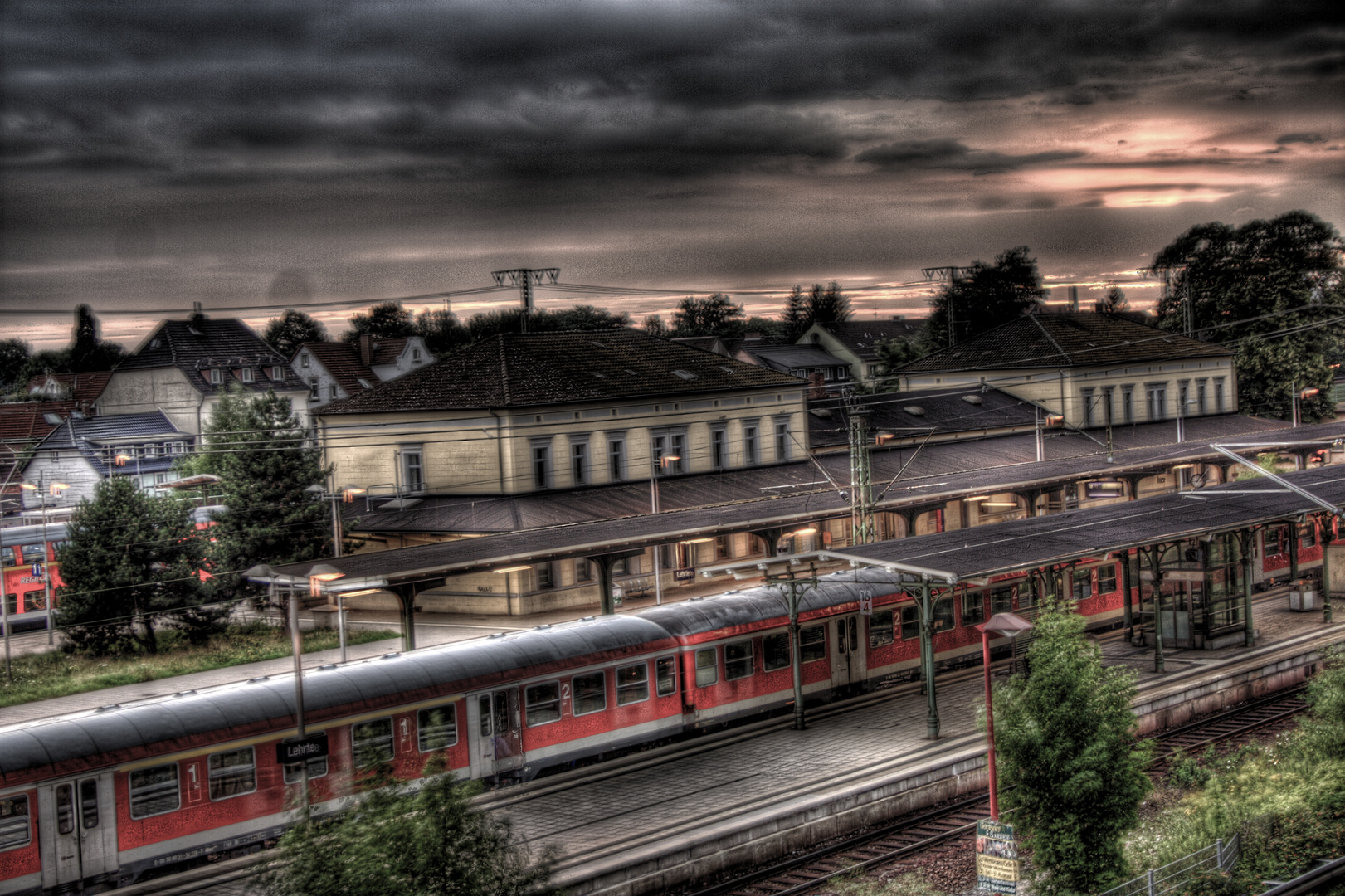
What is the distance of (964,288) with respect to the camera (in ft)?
280

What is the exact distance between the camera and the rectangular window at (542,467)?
38969 mm

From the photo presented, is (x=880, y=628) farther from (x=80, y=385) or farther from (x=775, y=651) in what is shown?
(x=80, y=385)

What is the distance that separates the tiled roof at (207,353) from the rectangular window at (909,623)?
157ft

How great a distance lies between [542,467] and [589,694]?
1994 centimetres

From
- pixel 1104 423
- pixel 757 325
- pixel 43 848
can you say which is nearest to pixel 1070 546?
pixel 43 848

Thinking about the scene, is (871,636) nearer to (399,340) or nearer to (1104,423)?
(1104,423)

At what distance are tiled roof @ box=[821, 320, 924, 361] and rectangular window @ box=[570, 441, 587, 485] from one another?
190 feet

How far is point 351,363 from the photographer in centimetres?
8338

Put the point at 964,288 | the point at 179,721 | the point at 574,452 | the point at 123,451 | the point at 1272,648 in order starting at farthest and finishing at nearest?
1. the point at 964,288
2. the point at 123,451
3. the point at 574,452
4. the point at 1272,648
5. the point at 179,721

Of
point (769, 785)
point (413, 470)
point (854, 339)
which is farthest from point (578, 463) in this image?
point (854, 339)

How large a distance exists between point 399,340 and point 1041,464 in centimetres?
5447

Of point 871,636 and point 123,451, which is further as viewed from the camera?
point 123,451

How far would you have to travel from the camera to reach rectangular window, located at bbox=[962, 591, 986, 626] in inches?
1010

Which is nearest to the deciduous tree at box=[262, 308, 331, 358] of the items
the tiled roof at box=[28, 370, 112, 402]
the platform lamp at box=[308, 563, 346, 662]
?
the tiled roof at box=[28, 370, 112, 402]
